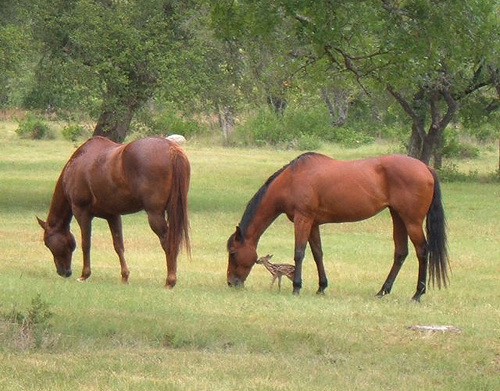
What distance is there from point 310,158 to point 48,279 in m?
3.66

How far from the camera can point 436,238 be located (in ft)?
43.9

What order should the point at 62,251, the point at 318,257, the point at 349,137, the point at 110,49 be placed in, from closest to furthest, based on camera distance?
the point at 318,257, the point at 62,251, the point at 110,49, the point at 349,137

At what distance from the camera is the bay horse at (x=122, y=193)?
1357cm

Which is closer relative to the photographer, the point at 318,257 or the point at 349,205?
the point at 349,205

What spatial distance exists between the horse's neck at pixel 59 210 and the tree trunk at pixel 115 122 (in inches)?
460

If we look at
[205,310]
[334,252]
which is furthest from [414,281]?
[205,310]

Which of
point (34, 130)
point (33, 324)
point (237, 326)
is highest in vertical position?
point (33, 324)

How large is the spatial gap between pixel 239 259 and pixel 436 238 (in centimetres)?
248

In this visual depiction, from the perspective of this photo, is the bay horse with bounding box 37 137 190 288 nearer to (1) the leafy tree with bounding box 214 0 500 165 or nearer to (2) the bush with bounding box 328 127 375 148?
(1) the leafy tree with bounding box 214 0 500 165

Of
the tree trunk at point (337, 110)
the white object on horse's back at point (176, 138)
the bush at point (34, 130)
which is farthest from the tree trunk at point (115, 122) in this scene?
the tree trunk at point (337, 110)

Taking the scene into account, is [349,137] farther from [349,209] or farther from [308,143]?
[349,209]

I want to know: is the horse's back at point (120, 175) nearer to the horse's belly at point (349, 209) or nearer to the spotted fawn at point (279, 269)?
the spotted fawn at point (279, 269)

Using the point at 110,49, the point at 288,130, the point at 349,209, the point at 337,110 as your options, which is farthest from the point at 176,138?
the point at 337,110

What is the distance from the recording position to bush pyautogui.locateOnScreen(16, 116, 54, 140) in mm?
58344
